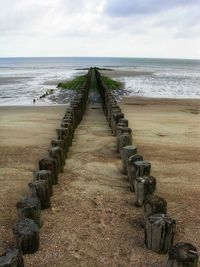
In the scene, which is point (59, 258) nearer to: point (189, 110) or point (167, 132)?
point (167, 132)

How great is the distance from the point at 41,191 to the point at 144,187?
4.86 ft

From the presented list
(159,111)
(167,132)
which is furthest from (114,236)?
(159,111)

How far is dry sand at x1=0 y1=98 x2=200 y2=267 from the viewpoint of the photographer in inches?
181

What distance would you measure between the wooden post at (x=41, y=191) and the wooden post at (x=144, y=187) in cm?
132

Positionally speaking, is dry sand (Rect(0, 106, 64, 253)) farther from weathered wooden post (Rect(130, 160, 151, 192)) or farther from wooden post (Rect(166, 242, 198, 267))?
wooden post (Rect(166, 242, 198, 267))

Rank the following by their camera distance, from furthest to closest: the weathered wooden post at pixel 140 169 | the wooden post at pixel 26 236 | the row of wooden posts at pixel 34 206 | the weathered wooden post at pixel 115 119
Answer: the weathered wooden post at pixel 115 119, the weathered wooden post at pixel 140 169, the wooden post at pixel 26 236, the row of wooden posts at pixel 34 206

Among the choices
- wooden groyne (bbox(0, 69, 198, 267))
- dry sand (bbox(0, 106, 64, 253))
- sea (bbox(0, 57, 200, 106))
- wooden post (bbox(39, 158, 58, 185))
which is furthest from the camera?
sea (bbox(0, 57, 200, 106))

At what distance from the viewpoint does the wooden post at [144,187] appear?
18.3ft

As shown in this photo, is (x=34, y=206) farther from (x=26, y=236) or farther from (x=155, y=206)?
(x=155, y=206)

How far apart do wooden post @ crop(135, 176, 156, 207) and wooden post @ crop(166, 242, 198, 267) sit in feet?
5.89

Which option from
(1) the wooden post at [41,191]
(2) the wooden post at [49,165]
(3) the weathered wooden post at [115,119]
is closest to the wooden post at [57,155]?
(2) the wooden post at [49,165]

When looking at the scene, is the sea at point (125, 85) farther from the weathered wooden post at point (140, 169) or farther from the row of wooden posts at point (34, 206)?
the weathered wooden post at point (140, 169)

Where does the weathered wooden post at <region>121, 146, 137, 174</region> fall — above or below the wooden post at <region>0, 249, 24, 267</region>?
above

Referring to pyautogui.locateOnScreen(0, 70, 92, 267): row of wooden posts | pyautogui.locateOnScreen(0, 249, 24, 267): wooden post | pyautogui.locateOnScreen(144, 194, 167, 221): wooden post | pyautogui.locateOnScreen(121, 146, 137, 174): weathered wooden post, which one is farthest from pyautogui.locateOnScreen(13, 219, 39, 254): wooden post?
pyautogui.locateOnScreen(121, 146, 137, 174): weathered wooden post
